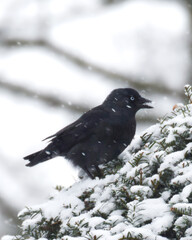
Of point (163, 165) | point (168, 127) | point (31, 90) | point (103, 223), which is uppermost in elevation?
point (31, 90)

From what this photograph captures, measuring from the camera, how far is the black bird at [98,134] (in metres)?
4.43

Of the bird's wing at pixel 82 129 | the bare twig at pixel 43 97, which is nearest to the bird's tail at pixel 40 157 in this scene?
the bird's wing at pixel 82 129

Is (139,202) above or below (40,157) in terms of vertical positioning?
below

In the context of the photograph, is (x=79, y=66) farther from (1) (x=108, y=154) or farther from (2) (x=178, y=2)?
(1) (x=108, y=154)

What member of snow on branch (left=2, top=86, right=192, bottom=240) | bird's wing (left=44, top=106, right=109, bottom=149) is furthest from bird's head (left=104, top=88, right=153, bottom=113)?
snow on branch (left=2, top=86, right=192, bottom=240)

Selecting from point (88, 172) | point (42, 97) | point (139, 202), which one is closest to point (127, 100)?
point (88, 172)

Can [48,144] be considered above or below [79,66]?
below

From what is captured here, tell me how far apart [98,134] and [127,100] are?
1.98ft

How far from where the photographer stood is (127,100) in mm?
4996

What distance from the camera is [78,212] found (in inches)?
107

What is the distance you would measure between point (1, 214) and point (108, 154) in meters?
4.92

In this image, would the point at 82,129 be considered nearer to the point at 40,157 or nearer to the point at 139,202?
the point at 40,157

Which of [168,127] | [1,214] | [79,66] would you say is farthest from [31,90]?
[168,127]

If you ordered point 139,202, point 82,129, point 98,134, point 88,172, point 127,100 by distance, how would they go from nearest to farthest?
point 139,202 < point 88,172 < point 98,134 < point 82,129 < point 127,100
